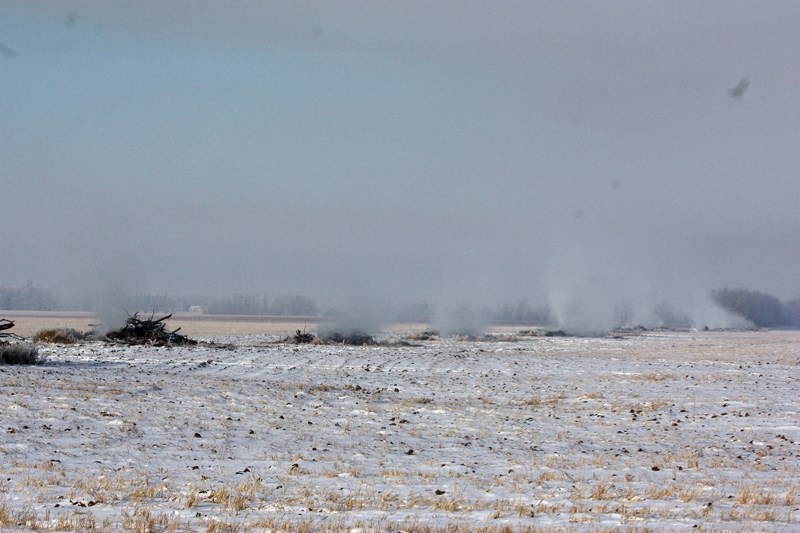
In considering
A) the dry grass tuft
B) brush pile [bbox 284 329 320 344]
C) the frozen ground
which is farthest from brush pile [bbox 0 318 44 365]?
brush pile [bbox 284 329 320 344]

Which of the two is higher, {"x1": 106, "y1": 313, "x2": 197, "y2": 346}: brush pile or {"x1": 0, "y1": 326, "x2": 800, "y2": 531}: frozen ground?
{"x1": 106, "y1": 313, "x2": 197, "y2": 346}: brush pile

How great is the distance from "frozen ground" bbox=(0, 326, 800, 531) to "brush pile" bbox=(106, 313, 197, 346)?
1557 centimetres

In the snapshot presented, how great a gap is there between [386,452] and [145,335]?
114 ft

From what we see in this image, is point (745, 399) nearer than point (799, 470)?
No

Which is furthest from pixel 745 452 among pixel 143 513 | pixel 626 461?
pixel 143 513

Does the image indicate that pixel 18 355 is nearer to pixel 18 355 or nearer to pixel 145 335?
pixel 18 355

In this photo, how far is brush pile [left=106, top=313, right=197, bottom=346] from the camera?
44.9 meters

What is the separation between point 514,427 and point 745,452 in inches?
196

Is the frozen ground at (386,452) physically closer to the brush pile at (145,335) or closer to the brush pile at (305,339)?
the brush pile at (145,335)

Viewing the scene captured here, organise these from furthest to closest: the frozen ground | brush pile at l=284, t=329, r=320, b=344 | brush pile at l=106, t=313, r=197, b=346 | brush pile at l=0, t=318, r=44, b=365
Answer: brush pile at l=284, t=329, r=320, b=344 < brush pile at l=106, t=313, r=197, b=346 < brush pile at l=0, t=318, r=44, b=365 < the frozen ground

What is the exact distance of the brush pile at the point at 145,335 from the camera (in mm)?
44938

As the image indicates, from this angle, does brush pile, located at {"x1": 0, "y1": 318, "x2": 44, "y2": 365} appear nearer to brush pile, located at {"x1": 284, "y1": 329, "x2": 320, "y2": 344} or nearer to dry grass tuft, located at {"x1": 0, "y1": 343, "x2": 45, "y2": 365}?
dry grass tuft, located at {"x1": 0, "y1": 343, "x2": 45, "y2": 365}

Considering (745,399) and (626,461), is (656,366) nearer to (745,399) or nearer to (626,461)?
(745,399)

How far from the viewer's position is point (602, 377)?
3119 cm
